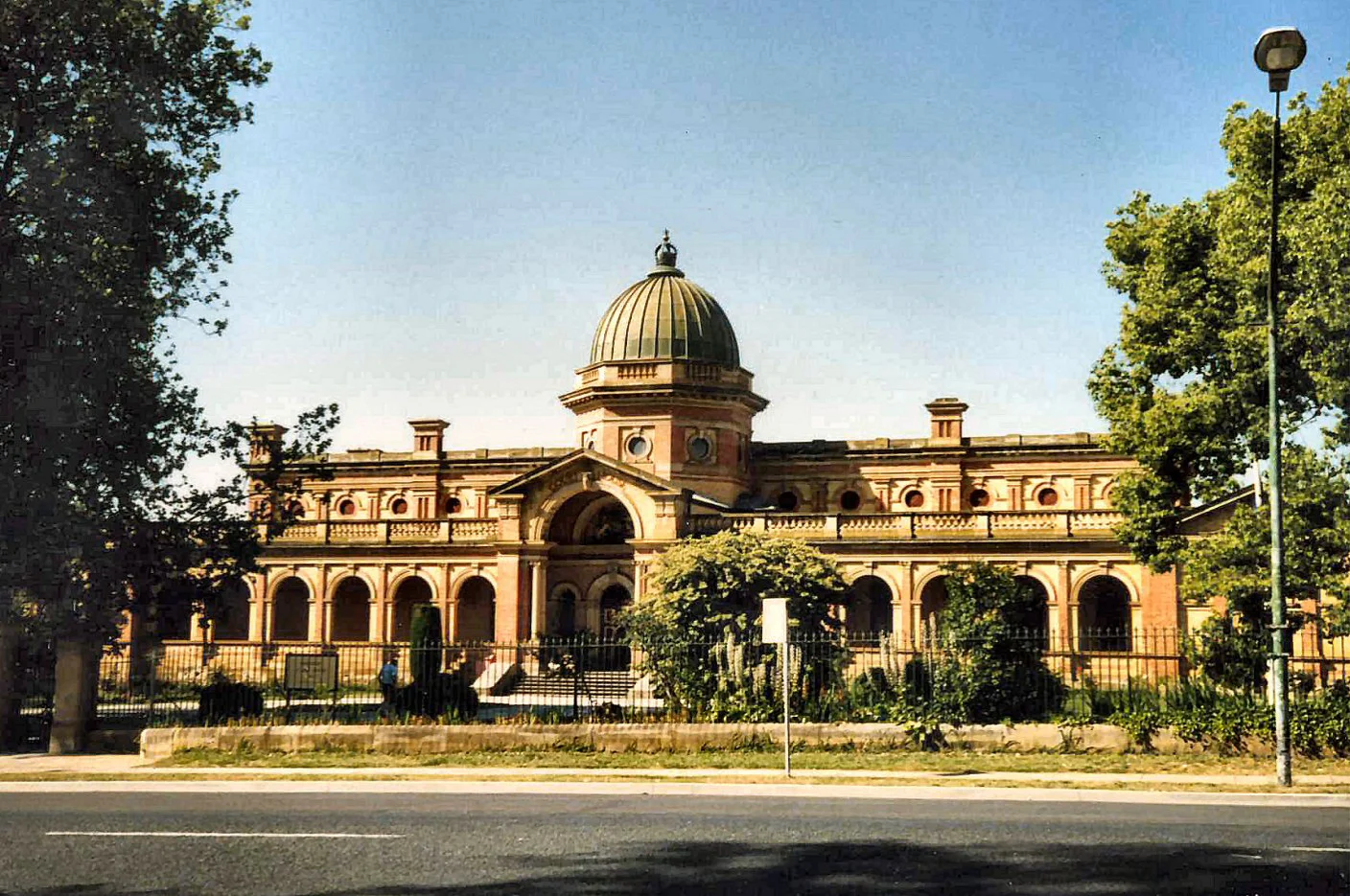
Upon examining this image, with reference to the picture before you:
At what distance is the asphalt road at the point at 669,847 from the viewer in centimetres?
1107

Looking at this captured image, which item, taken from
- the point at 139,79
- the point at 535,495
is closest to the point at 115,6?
the point at 139,79

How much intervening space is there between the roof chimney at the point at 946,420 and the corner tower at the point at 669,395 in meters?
7.19

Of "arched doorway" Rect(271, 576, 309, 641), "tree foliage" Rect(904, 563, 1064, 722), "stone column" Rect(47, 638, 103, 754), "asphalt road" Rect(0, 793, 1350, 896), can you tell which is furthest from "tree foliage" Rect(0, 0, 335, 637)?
"arched doorway" Rect(271, 576, 309, 641)

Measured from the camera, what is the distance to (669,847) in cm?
1279

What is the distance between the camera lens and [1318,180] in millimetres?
23906

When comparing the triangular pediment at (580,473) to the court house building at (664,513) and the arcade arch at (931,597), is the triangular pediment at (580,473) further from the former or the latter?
the arcade arch at (931,597)

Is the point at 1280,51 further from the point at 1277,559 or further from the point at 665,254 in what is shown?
the point at 665,254

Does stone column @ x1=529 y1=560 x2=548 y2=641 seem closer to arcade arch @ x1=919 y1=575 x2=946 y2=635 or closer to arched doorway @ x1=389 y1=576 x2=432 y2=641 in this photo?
arched doorway @ x1=389 y1=576 x2=432 y2=641

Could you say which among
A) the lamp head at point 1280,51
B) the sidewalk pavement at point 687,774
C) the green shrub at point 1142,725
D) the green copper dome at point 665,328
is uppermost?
the green copper dome at point 665,328

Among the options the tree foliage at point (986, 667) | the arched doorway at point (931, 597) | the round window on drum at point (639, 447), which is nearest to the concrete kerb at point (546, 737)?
the tree foliage at point (986, 667)

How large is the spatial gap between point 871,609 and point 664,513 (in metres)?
9.00

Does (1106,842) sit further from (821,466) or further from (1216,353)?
(821,466)

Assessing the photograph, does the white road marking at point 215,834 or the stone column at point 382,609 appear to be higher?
the stone column at point 382,609

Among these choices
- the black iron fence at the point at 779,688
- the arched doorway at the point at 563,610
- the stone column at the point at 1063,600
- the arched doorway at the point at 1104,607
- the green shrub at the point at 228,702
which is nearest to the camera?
the black iron fence at the point at 779,688
